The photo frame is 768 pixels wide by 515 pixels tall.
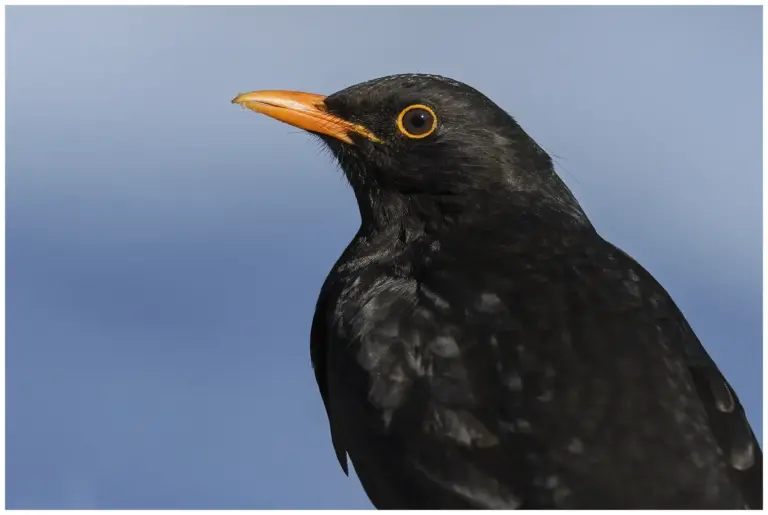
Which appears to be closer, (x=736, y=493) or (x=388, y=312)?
(x=736, y=493)

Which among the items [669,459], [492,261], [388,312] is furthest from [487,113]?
[669,459]

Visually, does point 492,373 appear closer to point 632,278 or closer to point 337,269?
point 632,278

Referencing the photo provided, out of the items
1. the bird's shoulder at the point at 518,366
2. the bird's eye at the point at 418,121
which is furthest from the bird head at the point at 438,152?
the bird's shoulder at the point at 518,366

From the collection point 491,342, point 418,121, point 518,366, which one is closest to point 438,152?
point 418,121

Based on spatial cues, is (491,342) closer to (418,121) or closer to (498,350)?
(498,350)

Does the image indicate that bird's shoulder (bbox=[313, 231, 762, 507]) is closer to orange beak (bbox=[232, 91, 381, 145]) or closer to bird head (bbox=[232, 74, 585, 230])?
bird head (bbox=[232, 74, 585, 230])

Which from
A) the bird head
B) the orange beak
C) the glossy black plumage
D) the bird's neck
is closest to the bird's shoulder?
the glossy black plumage
